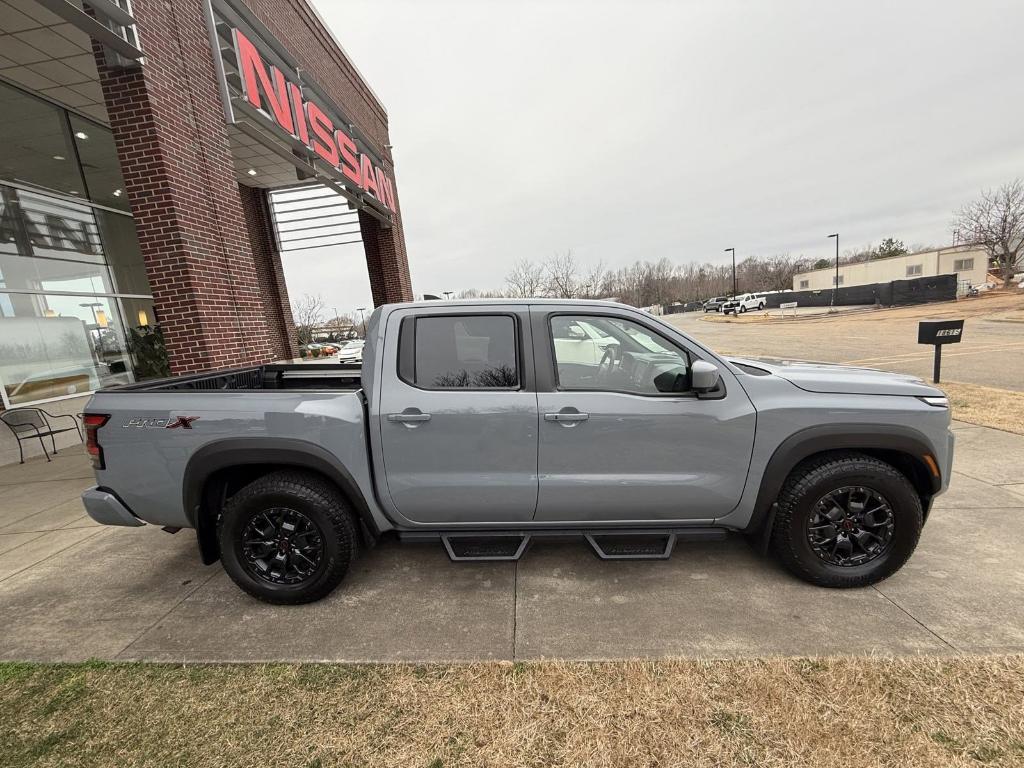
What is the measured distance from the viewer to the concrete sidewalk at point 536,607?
234cm

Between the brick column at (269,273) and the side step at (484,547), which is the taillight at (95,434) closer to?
the side step at (484,547)

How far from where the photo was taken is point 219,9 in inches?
243

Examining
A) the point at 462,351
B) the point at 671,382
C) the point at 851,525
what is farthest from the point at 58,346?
the point at 851,525

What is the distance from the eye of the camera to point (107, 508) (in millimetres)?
2811

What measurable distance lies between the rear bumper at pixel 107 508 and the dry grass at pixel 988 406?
869 centimetres

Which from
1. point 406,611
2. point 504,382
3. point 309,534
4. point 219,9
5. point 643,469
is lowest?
point 406,611

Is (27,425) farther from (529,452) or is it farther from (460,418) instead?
(529,452)

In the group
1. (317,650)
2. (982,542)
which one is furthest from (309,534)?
(982,542)

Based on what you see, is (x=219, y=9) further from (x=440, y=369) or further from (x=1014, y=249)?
(x=1014, y=249)

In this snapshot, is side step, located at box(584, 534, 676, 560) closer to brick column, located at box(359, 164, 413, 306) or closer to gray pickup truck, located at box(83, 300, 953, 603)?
gray pickup truck, located at box(83, 300, 953, 603)

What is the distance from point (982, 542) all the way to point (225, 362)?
749 centimetres

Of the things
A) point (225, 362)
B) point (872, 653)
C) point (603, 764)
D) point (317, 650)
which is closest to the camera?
point (603, 764)

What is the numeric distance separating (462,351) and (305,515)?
139 centimetres

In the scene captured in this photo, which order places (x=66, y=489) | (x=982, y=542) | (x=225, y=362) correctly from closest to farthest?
(x=982, y=542), (x=66, y=489), (x=225, y=362)
